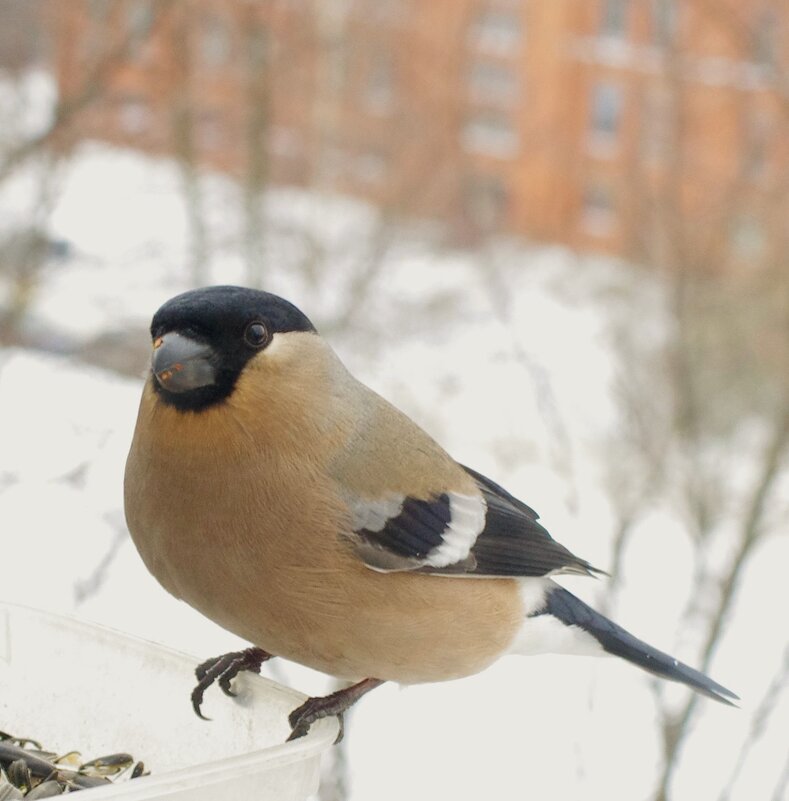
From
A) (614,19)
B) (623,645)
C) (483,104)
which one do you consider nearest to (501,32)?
(483,104)

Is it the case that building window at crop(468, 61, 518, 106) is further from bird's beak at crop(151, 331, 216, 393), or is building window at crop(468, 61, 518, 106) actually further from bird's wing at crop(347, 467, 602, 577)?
bird's beak at crop(151, 331, 216, 393)

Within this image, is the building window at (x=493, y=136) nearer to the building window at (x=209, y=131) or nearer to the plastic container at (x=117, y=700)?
the building window at (x=209, y=131)

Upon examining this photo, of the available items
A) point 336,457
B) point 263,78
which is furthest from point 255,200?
point 336,457

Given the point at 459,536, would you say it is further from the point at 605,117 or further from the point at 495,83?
the point at 495,83

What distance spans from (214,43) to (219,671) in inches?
216

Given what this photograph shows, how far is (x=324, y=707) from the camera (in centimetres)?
159

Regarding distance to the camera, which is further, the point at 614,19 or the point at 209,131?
the point at 614,19

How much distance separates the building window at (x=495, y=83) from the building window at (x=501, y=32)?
110 millimetres

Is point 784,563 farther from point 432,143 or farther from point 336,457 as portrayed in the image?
point 336,457

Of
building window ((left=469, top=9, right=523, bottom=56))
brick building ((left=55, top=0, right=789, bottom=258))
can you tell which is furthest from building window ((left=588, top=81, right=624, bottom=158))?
building window ((left=469, top=9, right=523, bottom=56))

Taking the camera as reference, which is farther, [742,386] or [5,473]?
[742,386]

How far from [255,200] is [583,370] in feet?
9.55

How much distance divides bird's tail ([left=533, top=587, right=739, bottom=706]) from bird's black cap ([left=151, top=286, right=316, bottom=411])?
30.5 inches

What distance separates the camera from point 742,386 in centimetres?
657
